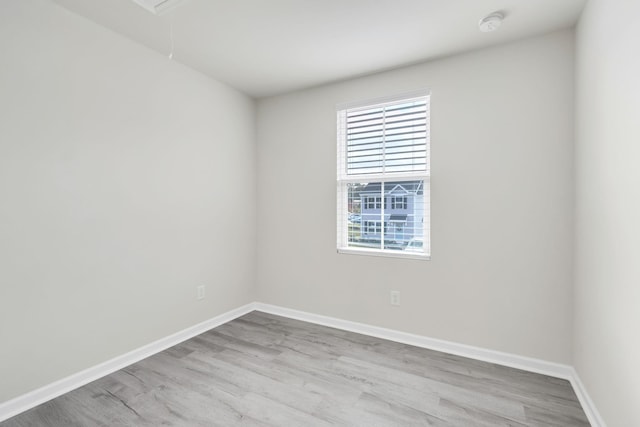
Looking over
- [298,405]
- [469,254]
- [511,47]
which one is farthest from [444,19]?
[298,405]

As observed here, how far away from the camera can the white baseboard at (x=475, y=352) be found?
193 cm

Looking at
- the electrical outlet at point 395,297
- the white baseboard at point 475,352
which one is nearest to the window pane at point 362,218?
the electrical outlet at point 395,297

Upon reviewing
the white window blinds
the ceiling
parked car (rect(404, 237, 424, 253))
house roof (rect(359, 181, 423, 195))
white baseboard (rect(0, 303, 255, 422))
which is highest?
the ceiling

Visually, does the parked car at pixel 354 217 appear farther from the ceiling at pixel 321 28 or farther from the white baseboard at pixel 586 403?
the white baseboard at pixel 586 403

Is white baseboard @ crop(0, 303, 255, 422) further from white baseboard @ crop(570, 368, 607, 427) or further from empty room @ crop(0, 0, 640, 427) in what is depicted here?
white baseboard @ crop(570, 368, 607, 427)

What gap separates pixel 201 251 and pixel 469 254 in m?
2.52

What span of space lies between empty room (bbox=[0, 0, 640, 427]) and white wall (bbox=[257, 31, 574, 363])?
0.02 metres

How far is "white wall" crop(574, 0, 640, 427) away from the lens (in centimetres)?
131

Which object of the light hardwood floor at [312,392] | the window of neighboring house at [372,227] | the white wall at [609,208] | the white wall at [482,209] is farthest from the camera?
the window of neighboring house at [372,227]

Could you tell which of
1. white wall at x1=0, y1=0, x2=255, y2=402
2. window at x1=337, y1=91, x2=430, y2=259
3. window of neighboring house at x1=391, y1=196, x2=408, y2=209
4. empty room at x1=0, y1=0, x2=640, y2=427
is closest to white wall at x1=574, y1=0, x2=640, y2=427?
empty room at x1=0, y1=0, x2=640, y2=427

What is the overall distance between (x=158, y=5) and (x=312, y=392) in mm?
2730

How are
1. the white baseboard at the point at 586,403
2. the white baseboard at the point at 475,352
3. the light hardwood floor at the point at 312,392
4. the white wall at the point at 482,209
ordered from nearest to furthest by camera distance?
1. the white baseboard at the point at 586,403
2. the light hardwood floor at the point at 312,392
3. the white baseboard at the point at 475,352
4. the white wall at the point at 482,209

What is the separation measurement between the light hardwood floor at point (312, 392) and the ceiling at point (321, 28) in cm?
256

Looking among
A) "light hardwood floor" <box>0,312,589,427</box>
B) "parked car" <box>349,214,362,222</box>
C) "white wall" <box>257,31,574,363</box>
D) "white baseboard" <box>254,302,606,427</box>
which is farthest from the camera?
"parked car" <box>349,214,362,222</box>
